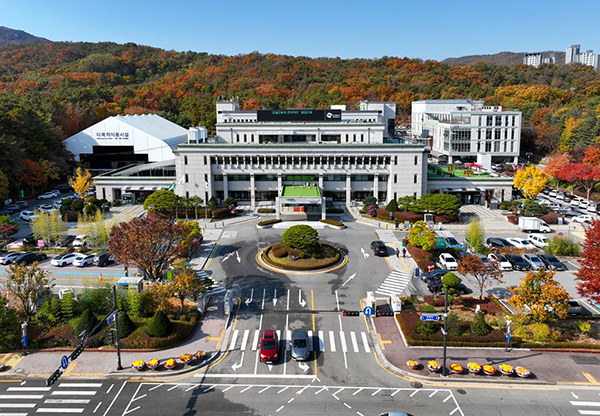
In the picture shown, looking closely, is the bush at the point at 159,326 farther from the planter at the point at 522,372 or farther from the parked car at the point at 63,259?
the planter at the point at 522,372

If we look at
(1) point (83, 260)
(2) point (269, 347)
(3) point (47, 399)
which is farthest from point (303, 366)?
(1) point (83, 260)

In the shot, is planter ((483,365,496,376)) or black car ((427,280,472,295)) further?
black car ((427,280,472,295))

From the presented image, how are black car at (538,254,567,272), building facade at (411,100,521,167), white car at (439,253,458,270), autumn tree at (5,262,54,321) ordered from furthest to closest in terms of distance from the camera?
building facade at (411,100,521,167) < white car at (439,253,458,270) < black car at (538,254,567,272) < autumn tree at (5,262,54,321)

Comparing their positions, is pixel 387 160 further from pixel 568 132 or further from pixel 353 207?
pixel 568 132

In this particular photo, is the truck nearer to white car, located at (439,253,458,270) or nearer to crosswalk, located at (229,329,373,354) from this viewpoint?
white car, located at (439,253,458,270)

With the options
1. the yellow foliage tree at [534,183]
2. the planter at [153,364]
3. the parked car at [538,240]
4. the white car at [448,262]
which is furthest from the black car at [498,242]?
the planter at [153,364]

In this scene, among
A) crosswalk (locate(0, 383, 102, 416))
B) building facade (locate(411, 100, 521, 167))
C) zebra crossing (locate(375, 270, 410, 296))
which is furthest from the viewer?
building facade (locate(411, 100, 521, 167))

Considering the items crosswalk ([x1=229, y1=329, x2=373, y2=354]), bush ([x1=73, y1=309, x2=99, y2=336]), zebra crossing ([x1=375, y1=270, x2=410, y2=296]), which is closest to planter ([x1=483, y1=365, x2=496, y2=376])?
crosswalk ([x1=229, y1=329, x2=373, y2=354])

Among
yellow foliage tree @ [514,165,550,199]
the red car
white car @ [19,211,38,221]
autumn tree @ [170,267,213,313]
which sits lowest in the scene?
the red car
